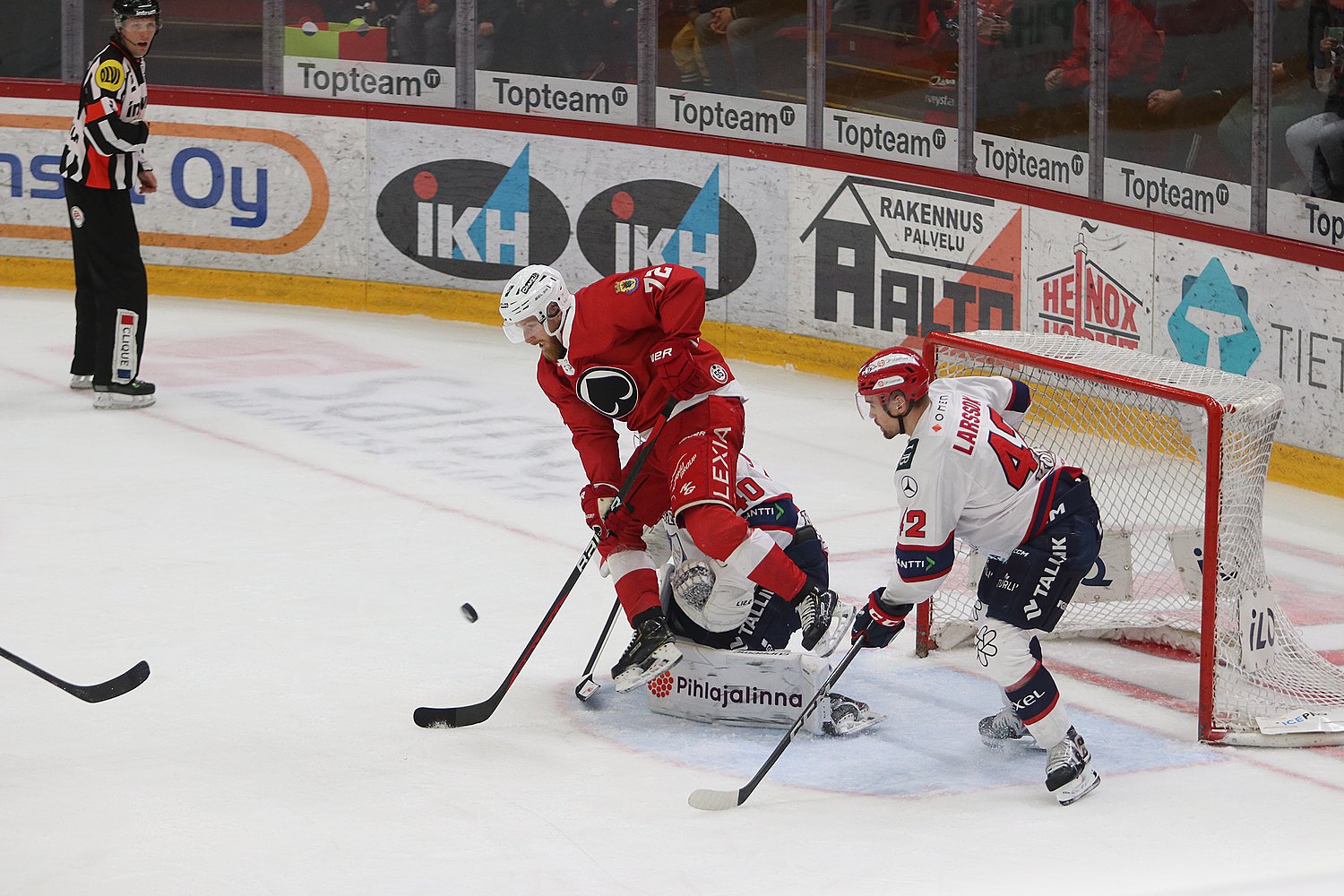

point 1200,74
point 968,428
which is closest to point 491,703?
point 968,428

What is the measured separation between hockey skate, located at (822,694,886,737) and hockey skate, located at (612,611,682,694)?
0.40 meters

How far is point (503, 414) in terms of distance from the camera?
8.39 m

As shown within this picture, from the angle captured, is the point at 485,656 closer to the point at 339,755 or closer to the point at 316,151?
the point at 339,755

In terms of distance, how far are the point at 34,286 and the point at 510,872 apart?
26.1 feet

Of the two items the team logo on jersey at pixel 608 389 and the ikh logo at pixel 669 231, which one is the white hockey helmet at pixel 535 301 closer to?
the team logo on jersey at pixel 608 389

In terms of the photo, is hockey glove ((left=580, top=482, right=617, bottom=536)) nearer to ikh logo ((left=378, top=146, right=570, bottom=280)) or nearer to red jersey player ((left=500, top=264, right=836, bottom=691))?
red jersey player ((left=500, top=264, right=836, bottom=691))

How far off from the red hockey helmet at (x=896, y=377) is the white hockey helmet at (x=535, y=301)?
2.64 feet

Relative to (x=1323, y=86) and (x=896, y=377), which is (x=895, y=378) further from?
(x=1323, y=86)

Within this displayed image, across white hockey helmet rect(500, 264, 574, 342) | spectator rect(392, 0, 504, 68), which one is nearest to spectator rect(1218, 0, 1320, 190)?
white hockey helmet rect(500, 264, 574, 342)

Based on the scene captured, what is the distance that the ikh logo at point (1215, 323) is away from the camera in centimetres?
737

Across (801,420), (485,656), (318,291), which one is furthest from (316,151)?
(485,656)

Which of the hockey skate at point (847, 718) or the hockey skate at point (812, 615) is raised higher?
the hockey skate at point (812, 615)

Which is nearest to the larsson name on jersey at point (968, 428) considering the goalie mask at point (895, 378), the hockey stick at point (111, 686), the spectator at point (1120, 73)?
the goalie mask at point (895, 378)

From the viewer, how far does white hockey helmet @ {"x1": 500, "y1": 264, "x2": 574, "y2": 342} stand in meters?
4.74
